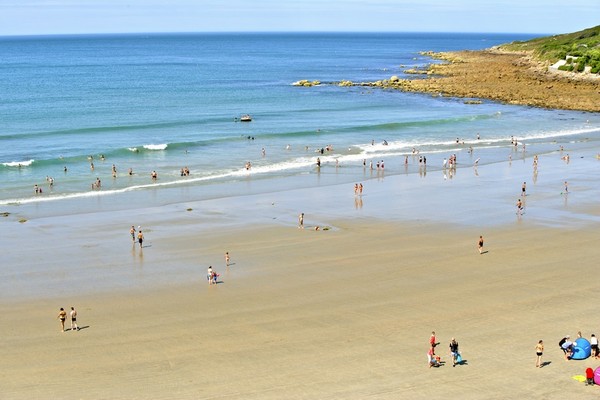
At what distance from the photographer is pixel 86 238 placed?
34.4 meters

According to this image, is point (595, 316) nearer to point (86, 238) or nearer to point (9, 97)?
point (86, 238)

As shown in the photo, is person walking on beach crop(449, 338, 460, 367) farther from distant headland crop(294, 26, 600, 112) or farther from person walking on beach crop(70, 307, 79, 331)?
distant headland crop(294, 26, 600, 112)

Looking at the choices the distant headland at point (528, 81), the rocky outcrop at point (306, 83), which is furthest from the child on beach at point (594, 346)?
the rocky outcrop at point (306, 83)

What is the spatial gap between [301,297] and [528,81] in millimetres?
81882

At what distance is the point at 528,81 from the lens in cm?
10012

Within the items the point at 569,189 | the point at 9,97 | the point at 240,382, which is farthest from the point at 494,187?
the point at 9,97

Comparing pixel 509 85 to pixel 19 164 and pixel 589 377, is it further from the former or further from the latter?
pixel 589 377

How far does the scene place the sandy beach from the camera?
20.6 metres

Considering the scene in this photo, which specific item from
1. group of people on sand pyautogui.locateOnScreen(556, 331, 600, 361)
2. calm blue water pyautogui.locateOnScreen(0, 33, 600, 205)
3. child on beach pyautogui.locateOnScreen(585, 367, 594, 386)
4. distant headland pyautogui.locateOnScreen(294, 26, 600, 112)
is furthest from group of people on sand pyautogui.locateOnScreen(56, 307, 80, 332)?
distant headland pyautogui.locateOnScreen(294, 26, 600, 112)

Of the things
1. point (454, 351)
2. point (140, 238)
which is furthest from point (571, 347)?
point (140, 238)

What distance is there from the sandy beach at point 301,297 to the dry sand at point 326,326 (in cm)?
7

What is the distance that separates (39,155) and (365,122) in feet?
102

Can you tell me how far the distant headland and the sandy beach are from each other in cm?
4819

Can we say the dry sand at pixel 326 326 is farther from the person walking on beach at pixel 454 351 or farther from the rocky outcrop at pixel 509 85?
the rocky outcrop at pixel 509 85
